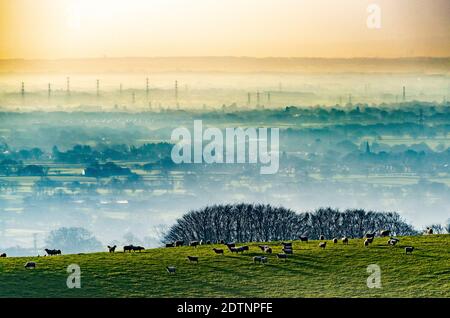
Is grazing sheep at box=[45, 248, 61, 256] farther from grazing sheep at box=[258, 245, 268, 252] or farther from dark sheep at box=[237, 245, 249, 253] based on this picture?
grazing sheep at box=[258, 245, 268, 252]

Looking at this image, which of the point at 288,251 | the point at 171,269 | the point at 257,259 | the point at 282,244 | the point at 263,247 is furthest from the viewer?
the point at 282,244

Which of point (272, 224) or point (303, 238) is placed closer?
point (272, 224)

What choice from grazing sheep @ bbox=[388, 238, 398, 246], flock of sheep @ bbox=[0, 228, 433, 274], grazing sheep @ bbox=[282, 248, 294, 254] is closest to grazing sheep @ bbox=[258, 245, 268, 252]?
flock of sheep @ bbox=[0, 228, 433, 274]

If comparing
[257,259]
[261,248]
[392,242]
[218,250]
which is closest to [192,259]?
[218,250]

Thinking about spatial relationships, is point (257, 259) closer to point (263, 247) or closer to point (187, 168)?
point (263, 247)

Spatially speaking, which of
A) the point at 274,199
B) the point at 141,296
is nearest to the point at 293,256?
the point at 274,199

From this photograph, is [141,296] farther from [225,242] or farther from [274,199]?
[225,242]

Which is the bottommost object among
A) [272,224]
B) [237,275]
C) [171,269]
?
[237,275]

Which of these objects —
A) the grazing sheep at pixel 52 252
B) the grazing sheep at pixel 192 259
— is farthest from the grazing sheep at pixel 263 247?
the grazing sheep at pixel 52 252
